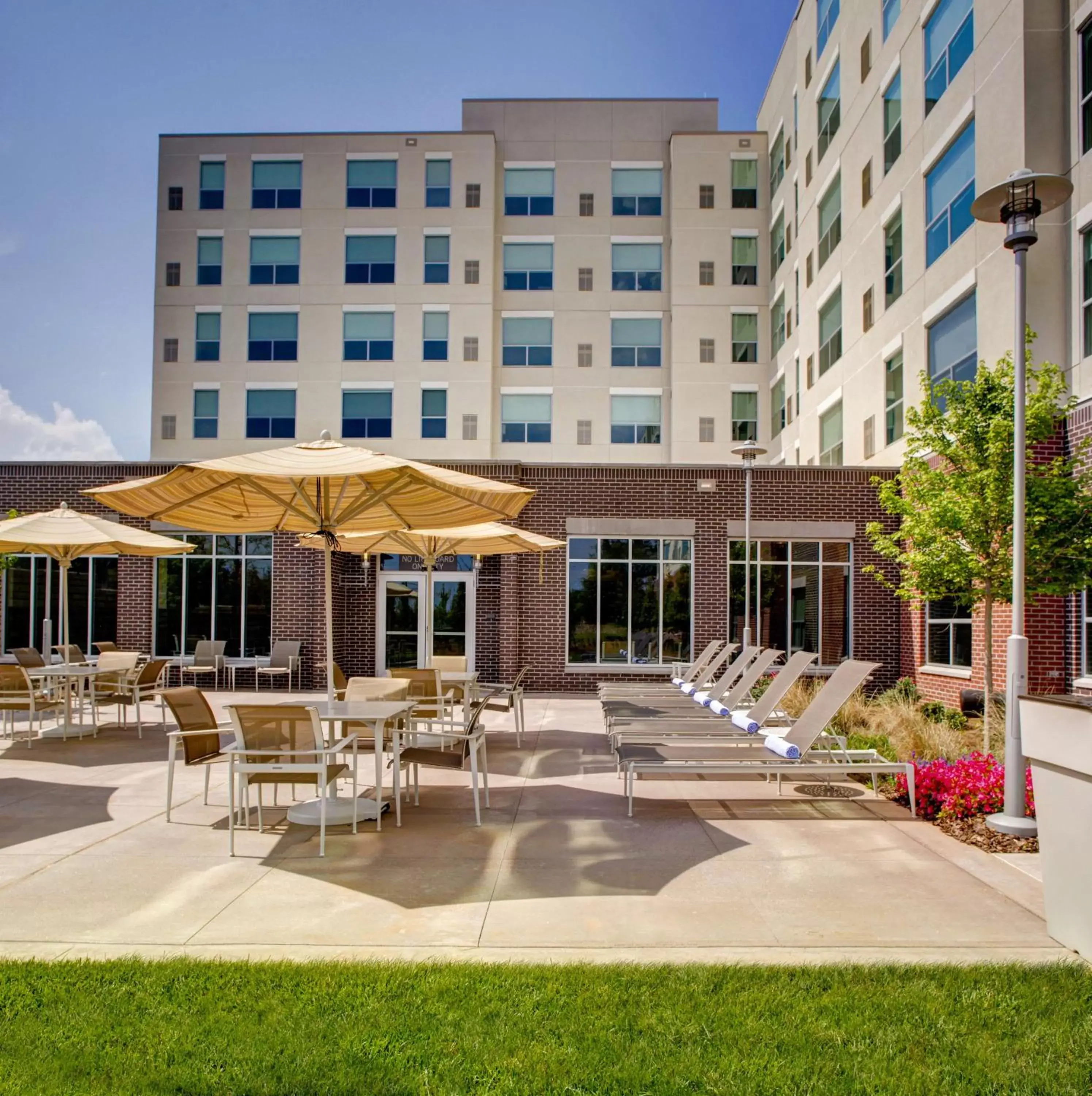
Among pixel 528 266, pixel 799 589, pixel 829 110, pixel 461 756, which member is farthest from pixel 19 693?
pixel 528 266

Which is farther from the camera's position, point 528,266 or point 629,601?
point 528,266

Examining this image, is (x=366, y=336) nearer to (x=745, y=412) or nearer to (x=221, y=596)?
(x=745, y=412)

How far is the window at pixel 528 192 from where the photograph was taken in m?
32.6

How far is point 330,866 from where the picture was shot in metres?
6.11

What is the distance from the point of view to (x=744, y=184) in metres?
32.1

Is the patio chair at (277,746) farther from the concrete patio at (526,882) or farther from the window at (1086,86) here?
the window at (1086,86)

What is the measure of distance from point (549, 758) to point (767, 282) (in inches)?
987

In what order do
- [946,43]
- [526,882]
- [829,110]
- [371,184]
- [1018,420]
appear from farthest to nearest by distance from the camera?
[371,184], [829,110], [946,43], [1018,420], [526,882]

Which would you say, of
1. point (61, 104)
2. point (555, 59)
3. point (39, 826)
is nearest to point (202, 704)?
point (39, 826)

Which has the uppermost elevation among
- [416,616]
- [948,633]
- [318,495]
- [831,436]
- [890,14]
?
[890,14]

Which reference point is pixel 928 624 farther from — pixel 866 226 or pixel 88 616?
pixel 88 616

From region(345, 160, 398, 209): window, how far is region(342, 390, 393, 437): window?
6489 mm

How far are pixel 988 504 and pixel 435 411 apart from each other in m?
23.1

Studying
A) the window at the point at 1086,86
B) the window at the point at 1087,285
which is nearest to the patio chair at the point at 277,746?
the window at the point at 1087,285
